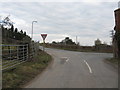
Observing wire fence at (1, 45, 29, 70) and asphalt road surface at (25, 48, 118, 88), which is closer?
asphalt road surface at (25, 48, 118, 88)

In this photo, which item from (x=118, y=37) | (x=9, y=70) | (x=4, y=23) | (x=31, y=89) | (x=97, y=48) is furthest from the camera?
(x=97, y=48)

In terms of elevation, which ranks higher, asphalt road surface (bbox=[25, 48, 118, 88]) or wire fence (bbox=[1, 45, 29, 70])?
wire fence (bbox=[1, 45, 29, 70])

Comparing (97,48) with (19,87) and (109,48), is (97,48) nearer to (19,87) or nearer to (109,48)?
(109,48)

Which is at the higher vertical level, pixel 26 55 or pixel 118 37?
pixel 118 37

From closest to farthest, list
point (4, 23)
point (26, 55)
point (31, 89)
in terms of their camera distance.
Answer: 1. point (31, 89)
2. point (26, 55)
3. point (4, 23)

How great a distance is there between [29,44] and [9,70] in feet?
20.7

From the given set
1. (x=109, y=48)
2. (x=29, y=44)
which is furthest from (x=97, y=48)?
(x=29, y=44)

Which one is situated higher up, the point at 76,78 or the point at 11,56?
the point at 11,56

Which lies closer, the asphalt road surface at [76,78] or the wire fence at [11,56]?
the asphalt road surface at [76,78]

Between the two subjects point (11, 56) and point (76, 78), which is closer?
point (76, 78)

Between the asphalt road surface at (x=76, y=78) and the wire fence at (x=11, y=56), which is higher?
the wire fence at (x=11, y=56)

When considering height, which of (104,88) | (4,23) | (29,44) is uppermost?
(4,23)

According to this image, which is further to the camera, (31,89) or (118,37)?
(118,37)

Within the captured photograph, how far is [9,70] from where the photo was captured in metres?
Result: 10.2
